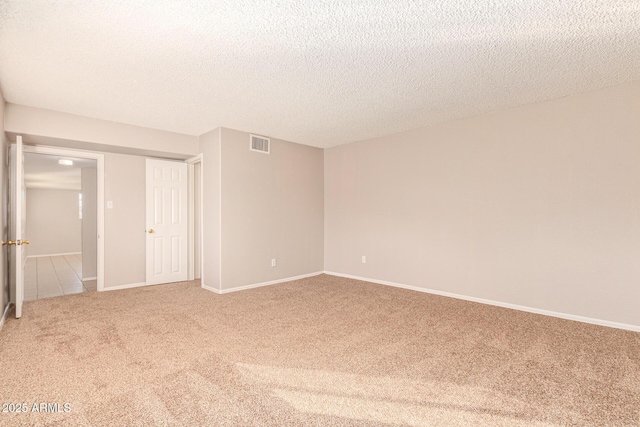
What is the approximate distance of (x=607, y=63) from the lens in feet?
9.59

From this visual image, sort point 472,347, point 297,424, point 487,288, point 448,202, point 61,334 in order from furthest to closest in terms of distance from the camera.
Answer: point 448,202 < point 487,288 < point 61,334 < point 472,347 < point 297,424

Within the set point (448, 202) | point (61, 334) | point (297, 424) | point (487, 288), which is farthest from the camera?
point (448, 202)

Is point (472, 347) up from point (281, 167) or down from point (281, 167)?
down

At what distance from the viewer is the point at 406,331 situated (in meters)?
3.29

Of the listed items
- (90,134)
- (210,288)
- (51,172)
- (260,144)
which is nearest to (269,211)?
(260,144)

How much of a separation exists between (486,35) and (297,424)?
3.03 m

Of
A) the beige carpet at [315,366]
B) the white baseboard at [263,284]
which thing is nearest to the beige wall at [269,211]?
the white baseboard at [263,284]

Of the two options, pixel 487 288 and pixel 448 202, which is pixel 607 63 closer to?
pixel 448 202

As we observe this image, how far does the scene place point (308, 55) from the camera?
9.08ft

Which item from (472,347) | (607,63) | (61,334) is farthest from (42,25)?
(607,63)

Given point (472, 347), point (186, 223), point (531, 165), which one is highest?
point (531, 165)

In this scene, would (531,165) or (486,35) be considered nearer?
(486,35)

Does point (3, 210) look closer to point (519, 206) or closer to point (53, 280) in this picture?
point (53, 280)

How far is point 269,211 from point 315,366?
3462mm
